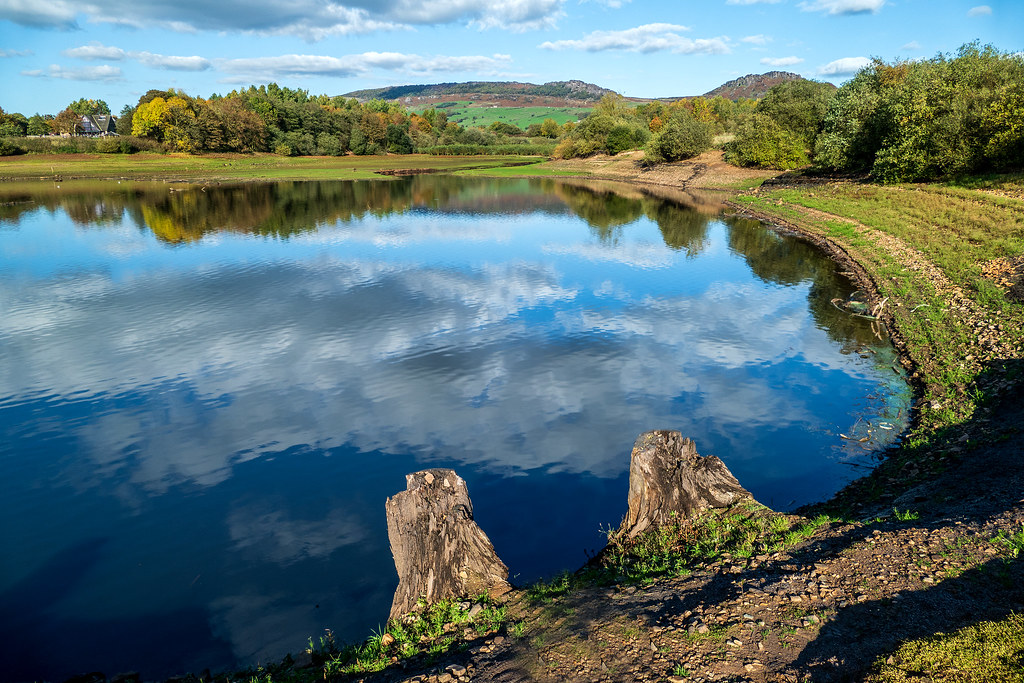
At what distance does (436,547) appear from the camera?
10.5m

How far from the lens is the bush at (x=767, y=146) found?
82.8 m

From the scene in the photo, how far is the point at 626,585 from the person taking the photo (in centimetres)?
988

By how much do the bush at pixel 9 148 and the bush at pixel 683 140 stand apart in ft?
406

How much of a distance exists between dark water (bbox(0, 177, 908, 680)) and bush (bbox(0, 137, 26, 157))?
10630cm

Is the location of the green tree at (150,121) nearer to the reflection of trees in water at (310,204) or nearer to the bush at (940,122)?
the reflection of trees in water at (310,204)

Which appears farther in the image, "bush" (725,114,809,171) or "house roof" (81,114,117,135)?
"house roof" (81,114,117,135)

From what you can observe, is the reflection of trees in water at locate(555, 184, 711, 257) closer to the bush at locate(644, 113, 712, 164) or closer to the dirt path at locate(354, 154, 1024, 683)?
the bush at locate(644, 113, 712, 164)

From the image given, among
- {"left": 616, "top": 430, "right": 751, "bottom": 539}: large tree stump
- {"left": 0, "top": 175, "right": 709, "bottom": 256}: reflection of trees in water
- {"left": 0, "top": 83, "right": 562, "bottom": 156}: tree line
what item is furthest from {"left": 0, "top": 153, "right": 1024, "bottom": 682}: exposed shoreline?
{"left": 0, "top": 83, "right": 562, "bottom": 156}: tree line

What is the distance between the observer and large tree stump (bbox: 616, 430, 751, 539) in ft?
38.7

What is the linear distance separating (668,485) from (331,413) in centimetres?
1095

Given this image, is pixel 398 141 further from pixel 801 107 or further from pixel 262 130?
pixel 801 107

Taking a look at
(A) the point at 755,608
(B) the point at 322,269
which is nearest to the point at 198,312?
(B) the point at 322,269

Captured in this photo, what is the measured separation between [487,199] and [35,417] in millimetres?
63989

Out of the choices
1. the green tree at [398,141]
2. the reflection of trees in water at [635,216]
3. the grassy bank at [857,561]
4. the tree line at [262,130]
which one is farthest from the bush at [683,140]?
the grassy bank at [857,561]
